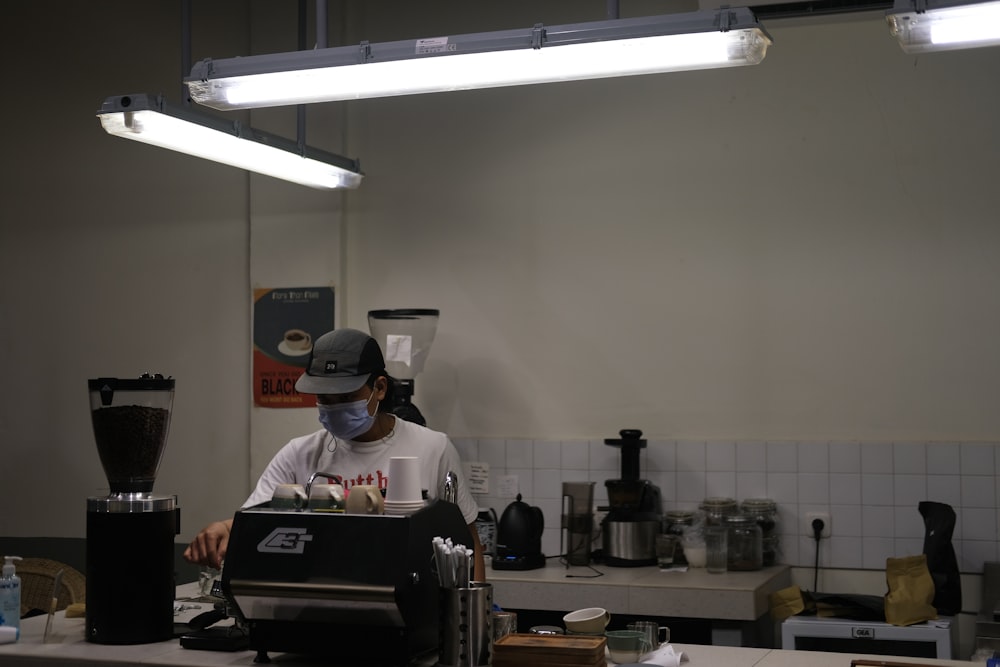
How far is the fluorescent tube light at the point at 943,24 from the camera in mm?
2645

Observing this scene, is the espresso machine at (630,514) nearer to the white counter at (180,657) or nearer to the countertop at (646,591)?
the countertop at (646,591)

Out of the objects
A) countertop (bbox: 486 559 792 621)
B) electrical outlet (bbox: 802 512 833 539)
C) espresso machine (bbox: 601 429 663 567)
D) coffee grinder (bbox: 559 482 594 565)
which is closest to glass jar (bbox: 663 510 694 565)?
espresso machine (bbox: 601 429 663 567)

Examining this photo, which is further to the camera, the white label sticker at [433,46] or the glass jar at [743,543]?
the glass jar at [743,543]

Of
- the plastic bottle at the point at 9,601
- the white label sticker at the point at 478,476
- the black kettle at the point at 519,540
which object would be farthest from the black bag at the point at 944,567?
the plastic bottle at the point at 9,601

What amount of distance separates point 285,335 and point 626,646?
10.6 feet

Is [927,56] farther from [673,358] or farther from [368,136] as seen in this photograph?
[368,136]

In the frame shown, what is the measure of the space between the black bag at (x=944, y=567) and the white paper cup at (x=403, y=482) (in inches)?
93.7

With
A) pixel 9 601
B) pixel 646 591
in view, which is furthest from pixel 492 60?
pixel 646 591

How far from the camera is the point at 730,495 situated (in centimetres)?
500

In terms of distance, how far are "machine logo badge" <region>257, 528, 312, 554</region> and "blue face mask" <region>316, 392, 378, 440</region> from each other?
74 cm

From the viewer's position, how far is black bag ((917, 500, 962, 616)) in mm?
4266

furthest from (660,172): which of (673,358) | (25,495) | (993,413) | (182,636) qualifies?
(25,495)

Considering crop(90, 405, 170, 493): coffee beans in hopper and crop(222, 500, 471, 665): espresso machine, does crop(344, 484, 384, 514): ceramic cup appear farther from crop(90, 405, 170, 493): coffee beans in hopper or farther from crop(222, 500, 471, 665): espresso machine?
crop(90, 405, 170, 493): coffee beans in hopper

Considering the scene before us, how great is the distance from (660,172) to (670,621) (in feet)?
6.58
